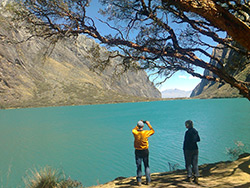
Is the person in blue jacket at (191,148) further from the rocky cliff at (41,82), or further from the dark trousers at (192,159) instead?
the rocky cliff at (41,82)

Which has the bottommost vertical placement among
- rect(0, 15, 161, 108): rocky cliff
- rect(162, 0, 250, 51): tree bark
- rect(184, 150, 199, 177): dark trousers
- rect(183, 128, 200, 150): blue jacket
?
rect(184, 150, 199, 177): dark trousers

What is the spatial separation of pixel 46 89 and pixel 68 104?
18563 mm

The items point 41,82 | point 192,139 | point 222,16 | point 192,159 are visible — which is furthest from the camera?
point 41,82

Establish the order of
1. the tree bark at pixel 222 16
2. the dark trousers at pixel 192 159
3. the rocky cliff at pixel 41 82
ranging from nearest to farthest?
the tree bark at pixel 222 16 → the dark trousers at pixel 192 159 → the rocky cliff at pixel 41 82

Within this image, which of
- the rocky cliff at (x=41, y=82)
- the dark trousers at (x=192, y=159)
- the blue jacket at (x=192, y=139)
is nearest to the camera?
the blue jacket at (x=192, y=139)

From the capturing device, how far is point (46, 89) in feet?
392

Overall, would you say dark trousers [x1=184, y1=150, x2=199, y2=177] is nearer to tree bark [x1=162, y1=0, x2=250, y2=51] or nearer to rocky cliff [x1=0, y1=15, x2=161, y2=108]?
tree bark [x1=162, y1=0, x2=250, y2=51]

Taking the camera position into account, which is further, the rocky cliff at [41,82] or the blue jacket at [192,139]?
the rocky cliff at [41,82]

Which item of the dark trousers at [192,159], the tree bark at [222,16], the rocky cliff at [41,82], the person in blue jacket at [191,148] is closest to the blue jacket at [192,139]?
the person in blue jacket at [191,148]

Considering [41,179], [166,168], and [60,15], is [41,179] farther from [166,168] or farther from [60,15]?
[166,168]

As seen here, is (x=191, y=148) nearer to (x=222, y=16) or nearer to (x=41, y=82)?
(x=222, y=16)

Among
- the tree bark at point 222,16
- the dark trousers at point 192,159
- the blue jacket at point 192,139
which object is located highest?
the tree bark at point 222,16

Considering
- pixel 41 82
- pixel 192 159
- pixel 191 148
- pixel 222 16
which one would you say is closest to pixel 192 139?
pixel 191 148

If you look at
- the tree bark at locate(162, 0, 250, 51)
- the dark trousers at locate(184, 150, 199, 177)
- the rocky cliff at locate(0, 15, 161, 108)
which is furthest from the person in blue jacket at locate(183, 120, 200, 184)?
the rocky cliff at locate(0, 15, 161, 108)
